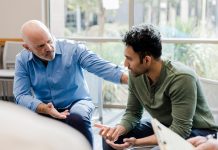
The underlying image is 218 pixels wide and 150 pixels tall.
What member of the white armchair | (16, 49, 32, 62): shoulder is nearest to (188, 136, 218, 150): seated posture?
the white armchair

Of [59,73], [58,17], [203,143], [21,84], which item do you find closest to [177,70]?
[203,143]

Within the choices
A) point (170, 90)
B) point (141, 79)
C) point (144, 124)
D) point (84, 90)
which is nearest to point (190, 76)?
point (170, 90)

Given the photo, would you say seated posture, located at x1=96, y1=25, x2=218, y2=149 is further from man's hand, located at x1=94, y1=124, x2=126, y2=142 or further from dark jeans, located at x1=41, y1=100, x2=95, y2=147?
dark jeans, located at x1=41, y1=100, x2=95, y2=147

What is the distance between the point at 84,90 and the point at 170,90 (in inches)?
32.8

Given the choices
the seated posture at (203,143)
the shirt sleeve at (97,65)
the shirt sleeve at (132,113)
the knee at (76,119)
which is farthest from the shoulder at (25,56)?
the seated posture at (203,143)

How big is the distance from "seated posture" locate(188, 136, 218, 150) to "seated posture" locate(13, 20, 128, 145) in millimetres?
742

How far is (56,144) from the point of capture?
2.05 ft

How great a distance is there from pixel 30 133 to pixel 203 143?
1160mm

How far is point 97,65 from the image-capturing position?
7.84 ft

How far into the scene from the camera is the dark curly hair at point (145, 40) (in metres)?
1.78

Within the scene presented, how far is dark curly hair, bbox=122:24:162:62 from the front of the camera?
1.78m

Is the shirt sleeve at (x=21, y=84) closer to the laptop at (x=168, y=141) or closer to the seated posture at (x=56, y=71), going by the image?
the seated posture at (x=56, y=71)

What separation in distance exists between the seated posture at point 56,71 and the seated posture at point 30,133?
1653 mm

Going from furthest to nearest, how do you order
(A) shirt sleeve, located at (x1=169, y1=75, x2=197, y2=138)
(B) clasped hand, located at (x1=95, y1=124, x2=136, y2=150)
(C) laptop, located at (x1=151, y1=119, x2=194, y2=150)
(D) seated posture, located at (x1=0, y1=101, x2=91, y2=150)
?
1. (B) clasped hand, located at (x1=95, y1=124, x2=136, y2=150)
2. (A) shirt sleeve, located at (x1=169, y1=75, x2=197, y2=138)
3. (C) laptop, located at (x1=151, y1=119, x2=194, y2=150)
4. (D) seated posture, located at (x1=0, y1=101, x2=91, y2=150)
